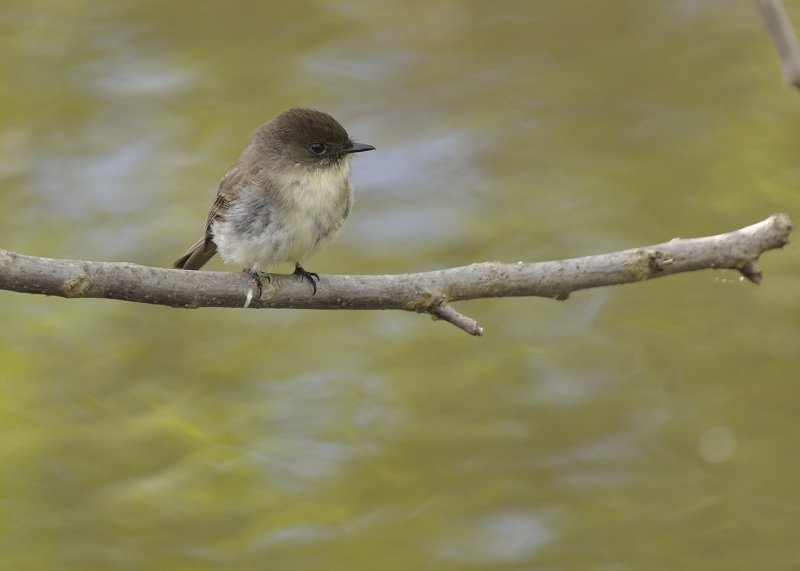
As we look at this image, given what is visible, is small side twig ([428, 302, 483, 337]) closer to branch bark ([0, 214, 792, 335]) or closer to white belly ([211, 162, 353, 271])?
branch bark ([0, 214, 792, 335])

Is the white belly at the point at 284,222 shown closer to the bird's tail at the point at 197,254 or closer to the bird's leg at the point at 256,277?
the bird's leg at the point at 256,277

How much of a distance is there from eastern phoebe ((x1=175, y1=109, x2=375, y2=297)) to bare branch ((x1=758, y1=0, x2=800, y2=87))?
2710mm

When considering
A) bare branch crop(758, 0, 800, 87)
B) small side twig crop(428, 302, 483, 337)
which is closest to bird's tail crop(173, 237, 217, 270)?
small side twig crop(428, 302, 483, 337)

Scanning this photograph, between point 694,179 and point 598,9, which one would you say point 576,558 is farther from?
point 598,9

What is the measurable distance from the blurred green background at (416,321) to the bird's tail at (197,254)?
6.05ft

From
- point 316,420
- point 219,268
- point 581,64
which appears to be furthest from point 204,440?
point 581,64

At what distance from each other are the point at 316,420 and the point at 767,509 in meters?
2.66

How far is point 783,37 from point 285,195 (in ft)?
10.3

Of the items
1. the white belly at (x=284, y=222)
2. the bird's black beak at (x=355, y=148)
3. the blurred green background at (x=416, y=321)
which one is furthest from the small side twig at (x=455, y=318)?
the blurred green background at (x=416, y=321)

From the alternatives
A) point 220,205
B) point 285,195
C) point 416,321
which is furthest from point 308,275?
point 416,321

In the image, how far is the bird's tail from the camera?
5574mm

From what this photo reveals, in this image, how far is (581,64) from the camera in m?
10.1

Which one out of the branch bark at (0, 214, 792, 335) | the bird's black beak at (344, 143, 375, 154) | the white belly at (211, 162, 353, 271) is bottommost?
the branch bark at (0, 214, 792, 335)

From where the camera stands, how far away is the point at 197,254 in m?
5.67
